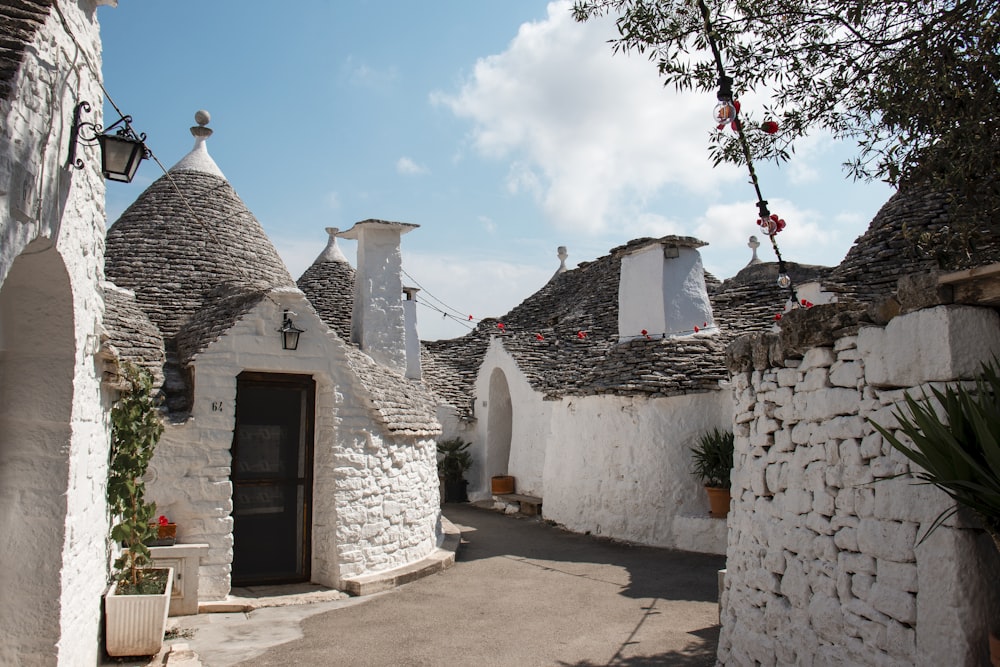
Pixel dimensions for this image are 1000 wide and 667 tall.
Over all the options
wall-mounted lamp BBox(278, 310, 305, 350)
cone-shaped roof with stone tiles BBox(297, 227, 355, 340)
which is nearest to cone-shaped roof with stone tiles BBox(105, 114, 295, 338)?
wall-mounted lamp BBox(278, 310, 305, 350)

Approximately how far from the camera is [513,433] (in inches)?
720

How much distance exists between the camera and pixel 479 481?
19516 mm

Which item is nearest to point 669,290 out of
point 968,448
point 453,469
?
point 453,469

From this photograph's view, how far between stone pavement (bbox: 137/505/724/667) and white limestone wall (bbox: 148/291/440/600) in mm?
571

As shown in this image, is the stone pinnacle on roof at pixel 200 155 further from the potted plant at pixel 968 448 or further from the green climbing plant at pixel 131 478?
the potted plant at pixel 968 448

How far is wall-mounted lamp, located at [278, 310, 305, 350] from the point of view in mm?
9055

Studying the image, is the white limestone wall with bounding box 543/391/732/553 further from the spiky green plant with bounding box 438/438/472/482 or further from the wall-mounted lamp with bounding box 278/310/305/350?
the wall-mounted lamp with bounding box 278/310/305/350

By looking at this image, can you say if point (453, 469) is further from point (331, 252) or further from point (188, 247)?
point (188, 247)

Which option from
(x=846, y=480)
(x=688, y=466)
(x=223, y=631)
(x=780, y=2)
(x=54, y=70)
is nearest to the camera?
(x=54, y=70)

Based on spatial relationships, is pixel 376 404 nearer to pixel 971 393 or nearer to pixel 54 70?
pixel 54 70

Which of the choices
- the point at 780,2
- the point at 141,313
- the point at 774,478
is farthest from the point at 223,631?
the point at 780,2

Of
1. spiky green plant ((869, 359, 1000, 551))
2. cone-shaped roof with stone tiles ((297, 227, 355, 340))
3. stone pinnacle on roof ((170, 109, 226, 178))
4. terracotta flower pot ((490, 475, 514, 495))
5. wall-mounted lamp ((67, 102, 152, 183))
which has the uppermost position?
stone pinnacle on roof ((170, 109, 226, 178))

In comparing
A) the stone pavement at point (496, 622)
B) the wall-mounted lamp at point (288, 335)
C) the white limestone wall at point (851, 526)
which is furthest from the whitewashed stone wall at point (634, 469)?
the white limestone wall at point (851, 526)

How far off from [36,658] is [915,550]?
4851 millimetres
